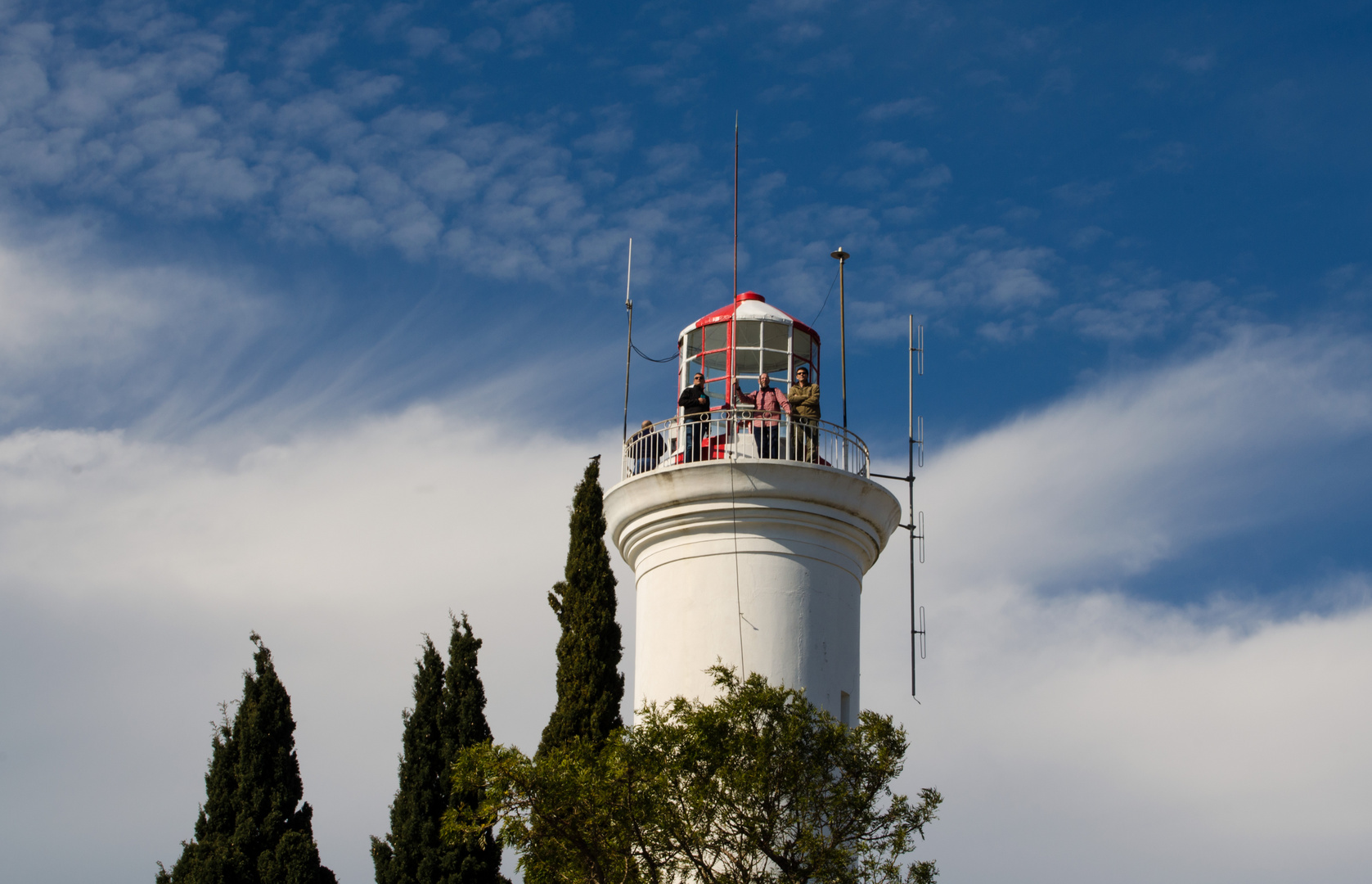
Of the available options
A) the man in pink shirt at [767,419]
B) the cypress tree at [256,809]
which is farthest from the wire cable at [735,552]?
the cypress tree at [256,809]

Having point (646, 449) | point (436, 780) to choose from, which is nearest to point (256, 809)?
A: point (436, 780)

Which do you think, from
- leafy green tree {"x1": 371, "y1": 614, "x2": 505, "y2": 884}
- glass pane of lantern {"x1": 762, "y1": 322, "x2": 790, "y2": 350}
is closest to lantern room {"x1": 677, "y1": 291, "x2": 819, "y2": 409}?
glass pane of lantern {"x1": 762, "y1": 322, "x2": 790, "y2": 350}

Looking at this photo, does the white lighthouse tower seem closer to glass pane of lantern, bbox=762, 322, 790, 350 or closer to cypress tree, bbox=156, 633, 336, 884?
glass pane of lantern, bbox=762, 322, 790, 350

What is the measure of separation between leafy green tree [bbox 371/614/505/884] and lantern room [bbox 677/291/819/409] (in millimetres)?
5329

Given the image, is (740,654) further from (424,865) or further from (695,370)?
(424,865)

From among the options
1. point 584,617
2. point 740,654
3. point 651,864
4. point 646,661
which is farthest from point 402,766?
point 651,864

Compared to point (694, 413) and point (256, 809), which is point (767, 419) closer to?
point (694, 413)

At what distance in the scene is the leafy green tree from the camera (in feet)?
70.1

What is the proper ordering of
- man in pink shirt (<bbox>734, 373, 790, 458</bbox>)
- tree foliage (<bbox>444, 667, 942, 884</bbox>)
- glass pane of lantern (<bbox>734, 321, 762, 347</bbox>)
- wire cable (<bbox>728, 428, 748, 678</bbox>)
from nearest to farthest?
tree foliage (<bbox>444, 667, 942, 884</bbox>) < wire cable (<bbox>728, 428, 748, 678</bbox>) < man in pink shirt (<bbox>734, 373, 790, 458</bbox>) < glass pane of lantern (<bbox>734, 321, 762, 347</bbox>)

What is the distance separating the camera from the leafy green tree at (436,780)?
21.4 meters

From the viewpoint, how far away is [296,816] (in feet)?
71.3

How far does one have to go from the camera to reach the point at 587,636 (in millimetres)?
21734

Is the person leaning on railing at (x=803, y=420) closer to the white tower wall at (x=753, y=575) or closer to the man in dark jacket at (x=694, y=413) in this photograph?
the white tower wall at (x=753, y=575)

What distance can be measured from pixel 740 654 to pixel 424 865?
580 cm
